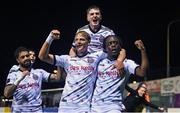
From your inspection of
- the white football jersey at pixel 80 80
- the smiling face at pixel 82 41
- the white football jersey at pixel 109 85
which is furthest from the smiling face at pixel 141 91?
the smiling face at pixel 82 41

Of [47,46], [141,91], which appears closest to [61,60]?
[47,46]

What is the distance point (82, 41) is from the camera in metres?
4.04

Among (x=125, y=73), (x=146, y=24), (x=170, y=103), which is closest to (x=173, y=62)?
(x=146, y=24)

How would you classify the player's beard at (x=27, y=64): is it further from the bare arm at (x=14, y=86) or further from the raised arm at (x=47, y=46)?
the raised arm at (x=47, y=46)

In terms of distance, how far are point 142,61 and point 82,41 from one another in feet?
1.68

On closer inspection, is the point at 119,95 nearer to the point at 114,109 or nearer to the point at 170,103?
the point at 114,109

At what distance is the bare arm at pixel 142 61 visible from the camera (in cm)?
391

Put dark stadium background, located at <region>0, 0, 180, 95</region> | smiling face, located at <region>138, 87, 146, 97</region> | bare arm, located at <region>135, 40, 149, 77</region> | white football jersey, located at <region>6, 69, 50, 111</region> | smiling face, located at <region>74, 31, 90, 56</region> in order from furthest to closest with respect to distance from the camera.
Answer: dark stadium background, located at <region>0, 0, 180, 95</region>
smiling face, located at <region>138, 87, 146, 97</region>
white football jersey, located at <region>6, 69, 50, 111</region>
smiling face, located at <region>74, 31, 90, 56</region>
bare arm, located at <region>135, 40, 149, 77</region>

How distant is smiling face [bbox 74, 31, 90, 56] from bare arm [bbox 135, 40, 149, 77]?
41 cm

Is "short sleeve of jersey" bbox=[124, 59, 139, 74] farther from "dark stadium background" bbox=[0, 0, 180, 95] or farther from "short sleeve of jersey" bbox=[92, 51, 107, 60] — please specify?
"dark stadium background" bbox=[0, 0, 180, 95]

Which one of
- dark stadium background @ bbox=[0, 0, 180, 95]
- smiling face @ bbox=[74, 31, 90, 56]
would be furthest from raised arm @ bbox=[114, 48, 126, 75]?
dark stadium background @ bbox=[0, 0, 180, 95]

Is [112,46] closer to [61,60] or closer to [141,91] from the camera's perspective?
[61,60]

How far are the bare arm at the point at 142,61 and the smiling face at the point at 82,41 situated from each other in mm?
414

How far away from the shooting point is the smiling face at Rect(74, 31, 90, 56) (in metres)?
4.04
